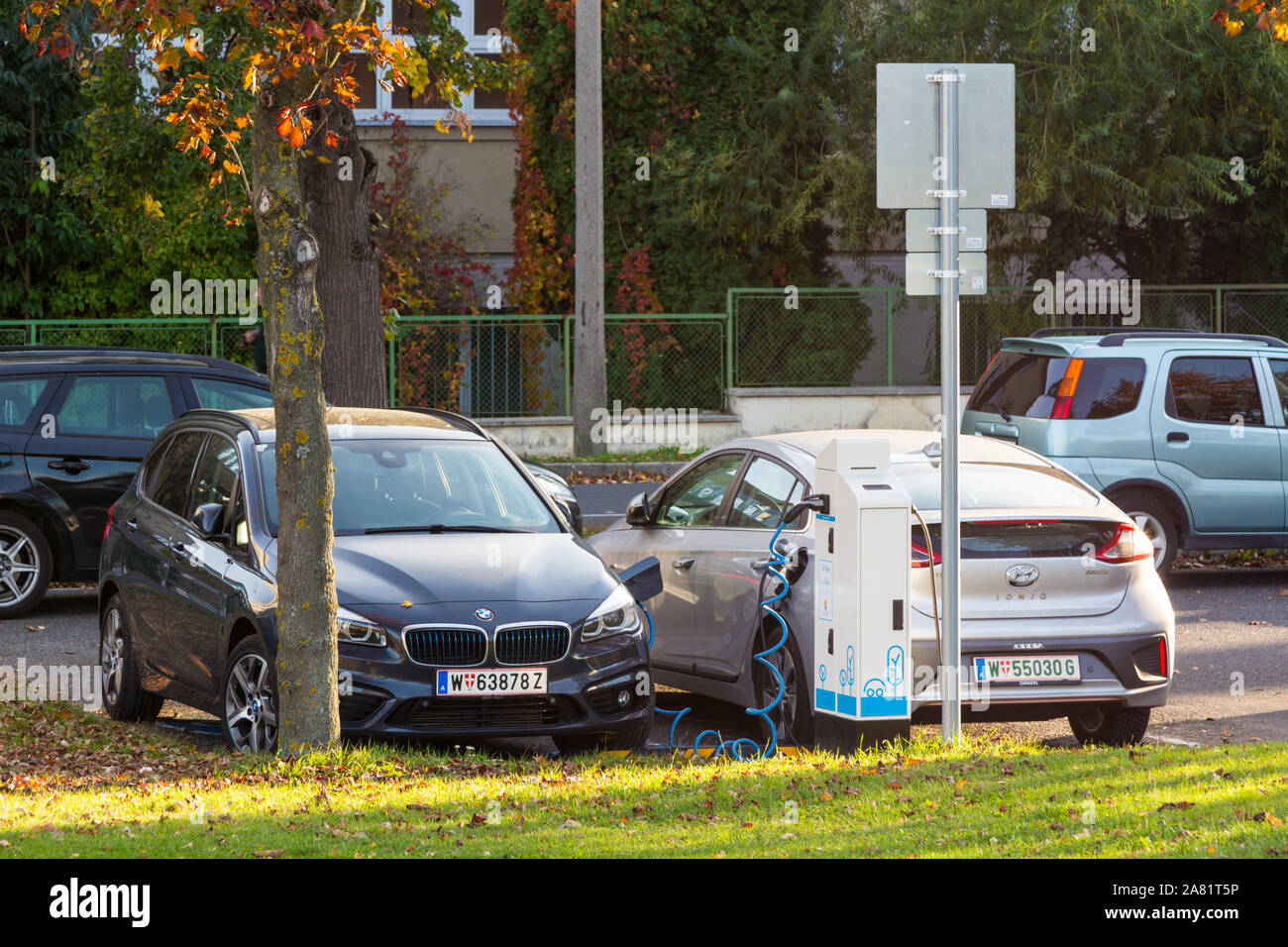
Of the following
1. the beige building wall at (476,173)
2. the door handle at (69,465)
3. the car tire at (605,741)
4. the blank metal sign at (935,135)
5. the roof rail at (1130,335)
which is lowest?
the car tire at (605,741)

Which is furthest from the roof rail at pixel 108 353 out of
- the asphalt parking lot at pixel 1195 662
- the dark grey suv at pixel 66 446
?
the asphalt parking lot at pixel 1195 662

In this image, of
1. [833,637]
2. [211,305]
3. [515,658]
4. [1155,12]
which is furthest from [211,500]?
[1155,12]

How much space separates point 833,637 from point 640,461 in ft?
51.0

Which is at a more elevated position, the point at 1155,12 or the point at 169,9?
the point at 1155,12

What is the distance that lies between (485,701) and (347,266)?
25.7ft

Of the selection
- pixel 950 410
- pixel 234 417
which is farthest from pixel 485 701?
pixel 234 417

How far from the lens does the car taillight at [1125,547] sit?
785cm

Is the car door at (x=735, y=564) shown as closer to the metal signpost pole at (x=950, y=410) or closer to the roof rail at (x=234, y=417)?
the metal signpost pole at (x=950, y=410)

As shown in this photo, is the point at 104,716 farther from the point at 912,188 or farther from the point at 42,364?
the point at 912,188

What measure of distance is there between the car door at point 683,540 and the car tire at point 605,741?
1.05 meters

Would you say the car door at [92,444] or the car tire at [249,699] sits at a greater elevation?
the car door at [92,444]

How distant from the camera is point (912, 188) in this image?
7.36 meters

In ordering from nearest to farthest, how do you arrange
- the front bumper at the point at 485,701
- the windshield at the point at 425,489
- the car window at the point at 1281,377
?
the front bumper at the point at 485,701, the windshield at the point at 425,489, the car window at the point at 1281,377

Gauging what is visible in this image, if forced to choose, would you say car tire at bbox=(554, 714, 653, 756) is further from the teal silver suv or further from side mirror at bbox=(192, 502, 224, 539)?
the teal silver suv
